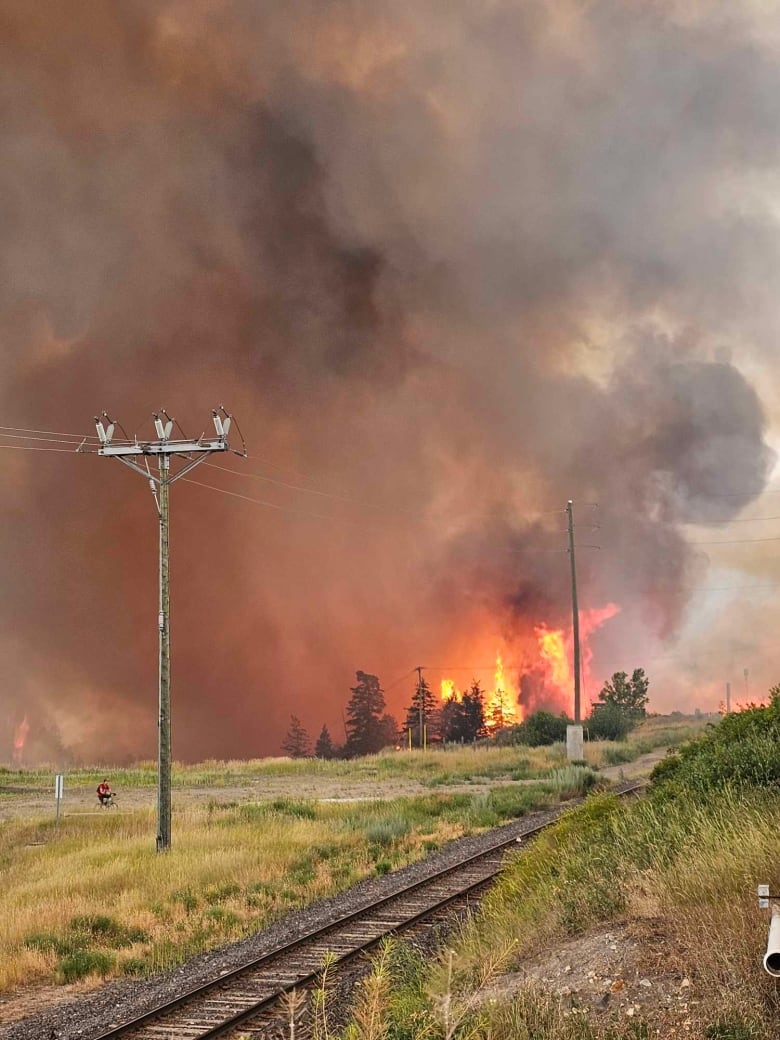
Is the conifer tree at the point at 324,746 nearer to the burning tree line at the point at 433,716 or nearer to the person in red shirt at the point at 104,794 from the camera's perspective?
the burning tree line at the point at 433,716

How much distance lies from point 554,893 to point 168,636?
14.2 m

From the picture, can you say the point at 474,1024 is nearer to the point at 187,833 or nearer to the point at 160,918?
the point at 160,918

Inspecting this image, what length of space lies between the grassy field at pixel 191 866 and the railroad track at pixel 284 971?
6.33ft

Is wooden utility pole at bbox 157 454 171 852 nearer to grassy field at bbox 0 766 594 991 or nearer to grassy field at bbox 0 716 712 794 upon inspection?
grassy field at bbox 0 766 594 991

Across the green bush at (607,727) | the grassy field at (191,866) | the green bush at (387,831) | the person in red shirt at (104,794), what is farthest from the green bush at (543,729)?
the green bush at (387,831)

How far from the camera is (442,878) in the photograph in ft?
63.8

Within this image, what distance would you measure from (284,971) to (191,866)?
8105mm

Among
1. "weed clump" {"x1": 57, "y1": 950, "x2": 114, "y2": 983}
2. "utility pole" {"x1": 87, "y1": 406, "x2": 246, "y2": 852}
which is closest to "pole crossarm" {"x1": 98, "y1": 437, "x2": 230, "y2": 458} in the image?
"utility pole" {"x1": 87, "y1": 406, "x2": 246, "y2": 852}

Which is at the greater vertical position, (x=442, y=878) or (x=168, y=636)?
(x=168, y=636)

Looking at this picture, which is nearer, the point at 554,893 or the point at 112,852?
the point at 554,893

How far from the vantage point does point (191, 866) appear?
2042 cm

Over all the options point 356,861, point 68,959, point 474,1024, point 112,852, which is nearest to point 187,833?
point 112,852

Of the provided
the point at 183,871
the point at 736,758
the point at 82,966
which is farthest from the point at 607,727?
the point at 82,966

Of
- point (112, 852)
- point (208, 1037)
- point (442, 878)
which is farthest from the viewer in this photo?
point (112, 852)
